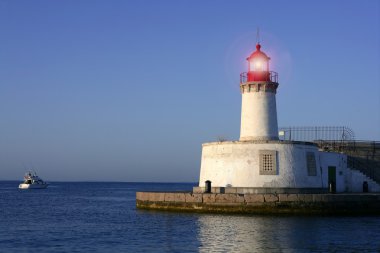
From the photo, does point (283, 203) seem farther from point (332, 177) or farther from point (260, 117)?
point (332, 177)

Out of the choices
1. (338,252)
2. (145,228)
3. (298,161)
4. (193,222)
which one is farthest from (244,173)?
(338,252)

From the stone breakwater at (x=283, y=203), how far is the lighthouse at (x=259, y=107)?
515cm

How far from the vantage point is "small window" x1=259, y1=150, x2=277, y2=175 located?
36.0m

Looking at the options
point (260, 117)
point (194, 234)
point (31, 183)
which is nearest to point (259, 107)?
point (260, 117)

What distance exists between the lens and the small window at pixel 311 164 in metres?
37.4

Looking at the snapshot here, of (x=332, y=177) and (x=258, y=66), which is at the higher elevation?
(x=258, y=66)

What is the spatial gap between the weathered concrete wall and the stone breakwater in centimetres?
187

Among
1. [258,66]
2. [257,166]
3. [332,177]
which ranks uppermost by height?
[258,66]

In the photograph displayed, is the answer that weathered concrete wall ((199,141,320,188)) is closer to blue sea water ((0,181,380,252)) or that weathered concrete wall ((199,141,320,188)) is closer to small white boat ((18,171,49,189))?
blue sea water ((0,181,380,252))

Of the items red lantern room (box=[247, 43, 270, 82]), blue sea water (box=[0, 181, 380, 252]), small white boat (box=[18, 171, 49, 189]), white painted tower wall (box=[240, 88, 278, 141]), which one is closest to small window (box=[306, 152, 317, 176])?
white painted tower wall (box=[240, 88, 278, 141])

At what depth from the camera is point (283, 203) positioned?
34.2m

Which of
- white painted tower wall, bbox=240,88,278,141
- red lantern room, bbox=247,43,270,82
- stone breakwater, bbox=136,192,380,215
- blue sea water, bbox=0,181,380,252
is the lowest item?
blue sea water, bbox=0,181,380,252

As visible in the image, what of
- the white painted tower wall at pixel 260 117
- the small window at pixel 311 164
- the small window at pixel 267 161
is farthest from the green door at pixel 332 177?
the small window at pixel 267 161

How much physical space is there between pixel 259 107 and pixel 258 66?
9.92 feet
